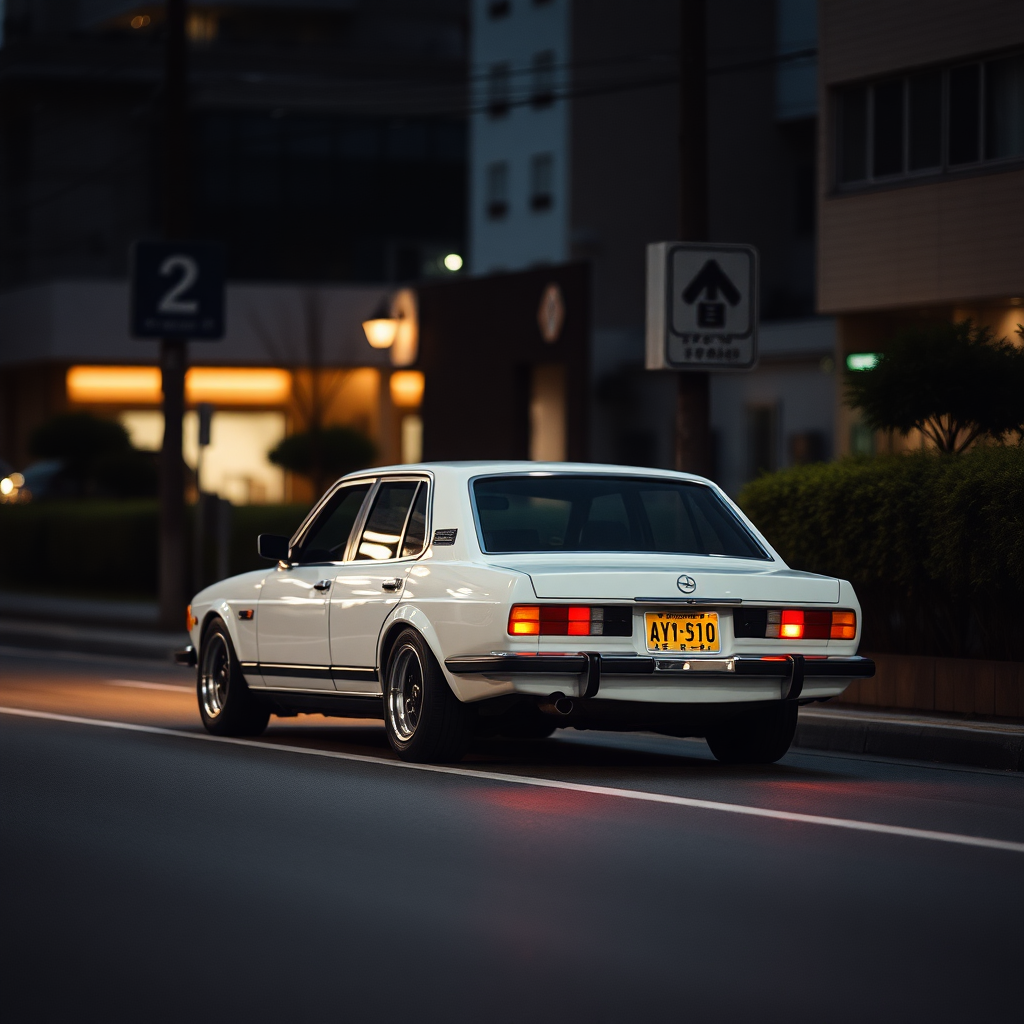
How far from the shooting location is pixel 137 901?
Result: 7.78 meters

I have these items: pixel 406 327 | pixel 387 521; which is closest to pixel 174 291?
pixel 387 521

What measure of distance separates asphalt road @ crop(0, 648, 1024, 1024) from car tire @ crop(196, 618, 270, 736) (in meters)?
0.94

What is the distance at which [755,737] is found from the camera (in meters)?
12.1

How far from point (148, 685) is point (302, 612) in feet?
18.8

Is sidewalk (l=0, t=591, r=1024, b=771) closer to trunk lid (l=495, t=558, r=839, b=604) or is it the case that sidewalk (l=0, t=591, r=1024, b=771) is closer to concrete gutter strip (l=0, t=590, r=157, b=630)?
trunk lid (l=495, t=558, r=839, b=604)

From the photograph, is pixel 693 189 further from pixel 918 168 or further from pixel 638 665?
pixel 918 168

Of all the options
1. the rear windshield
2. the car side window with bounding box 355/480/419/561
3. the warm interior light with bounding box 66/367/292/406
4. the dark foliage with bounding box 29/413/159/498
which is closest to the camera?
the rear windshield

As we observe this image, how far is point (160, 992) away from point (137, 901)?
1.43 m

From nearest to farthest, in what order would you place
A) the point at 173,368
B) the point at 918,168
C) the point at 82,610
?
1. the point at 173,368
2. the point at 82,610
3. the point at 918,168

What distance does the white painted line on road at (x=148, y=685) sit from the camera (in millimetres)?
17891

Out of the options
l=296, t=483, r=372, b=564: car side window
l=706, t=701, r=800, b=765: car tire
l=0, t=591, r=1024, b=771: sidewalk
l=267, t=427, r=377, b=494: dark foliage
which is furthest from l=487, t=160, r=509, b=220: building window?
l=706, t=701, r=800, b=765: car tire

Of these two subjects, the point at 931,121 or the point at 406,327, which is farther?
the point at 406,327

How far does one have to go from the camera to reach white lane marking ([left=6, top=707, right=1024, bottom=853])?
9266mm

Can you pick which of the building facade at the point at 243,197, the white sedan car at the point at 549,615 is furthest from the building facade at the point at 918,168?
the building facade at the point at 243,197
